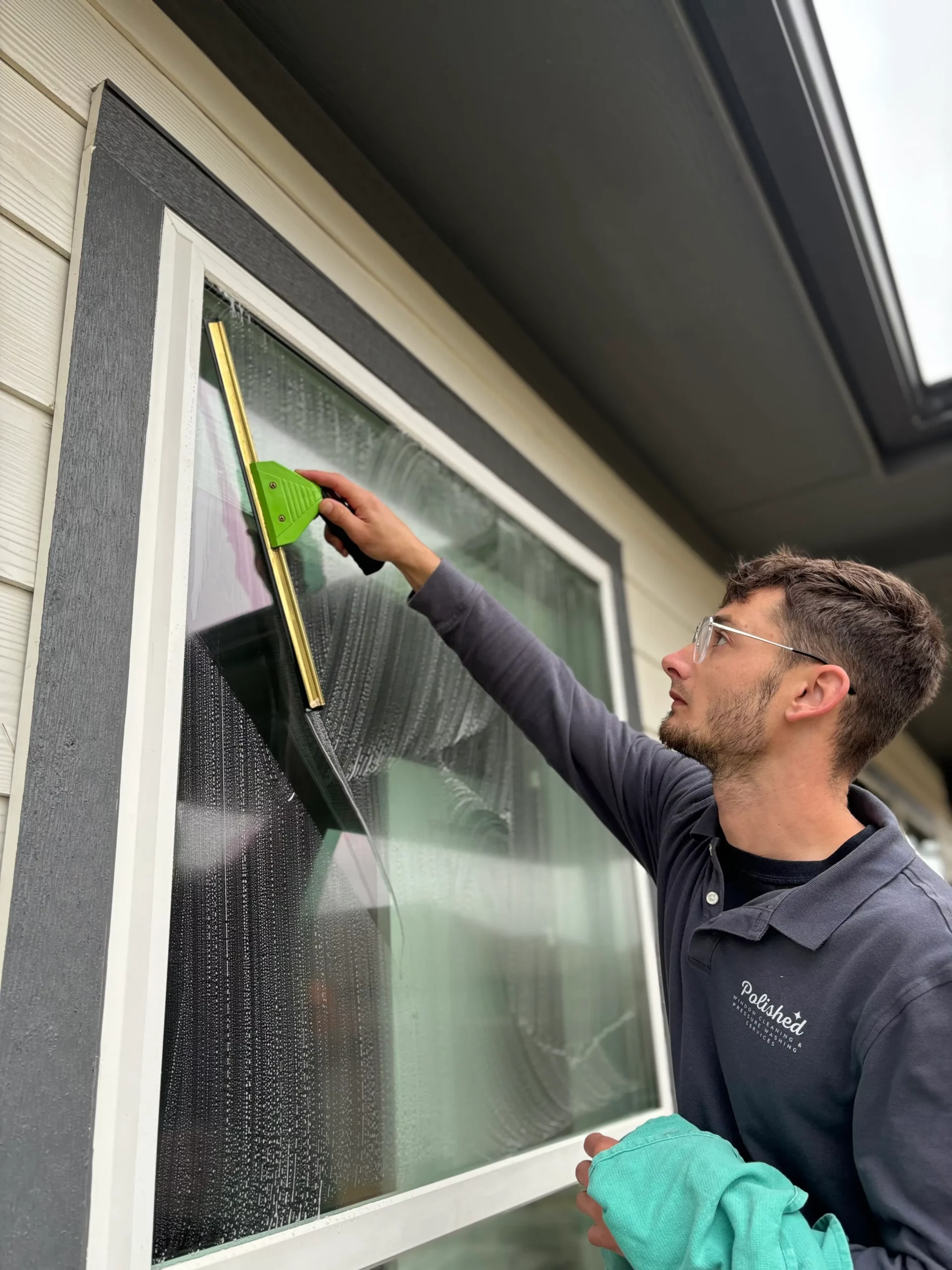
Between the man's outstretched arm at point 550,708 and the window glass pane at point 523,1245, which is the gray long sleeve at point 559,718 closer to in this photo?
the man's outstretched arm at point 550,708

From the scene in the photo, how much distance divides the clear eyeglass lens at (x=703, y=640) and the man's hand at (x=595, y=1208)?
1.79 ft

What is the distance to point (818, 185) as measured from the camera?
163 cm

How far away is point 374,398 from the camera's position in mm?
1394

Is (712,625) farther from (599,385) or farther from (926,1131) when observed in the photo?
(599,385)

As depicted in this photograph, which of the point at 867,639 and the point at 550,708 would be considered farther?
the point at 550,708

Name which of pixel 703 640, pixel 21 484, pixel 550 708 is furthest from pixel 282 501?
pixel 703 640

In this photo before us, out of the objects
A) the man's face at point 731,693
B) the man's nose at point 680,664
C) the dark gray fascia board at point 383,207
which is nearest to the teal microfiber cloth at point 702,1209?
the man's face at point 731,693

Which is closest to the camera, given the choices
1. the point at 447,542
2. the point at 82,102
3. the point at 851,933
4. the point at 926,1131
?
the point at 926,1131

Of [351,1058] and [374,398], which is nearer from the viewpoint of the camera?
[351,1058]

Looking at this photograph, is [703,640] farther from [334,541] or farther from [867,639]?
[334,541]

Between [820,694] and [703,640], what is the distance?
0.50 feet

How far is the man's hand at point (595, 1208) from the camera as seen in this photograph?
2.81 feet

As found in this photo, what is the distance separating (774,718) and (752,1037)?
36cm

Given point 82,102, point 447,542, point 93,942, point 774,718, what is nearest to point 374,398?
point 447,542
